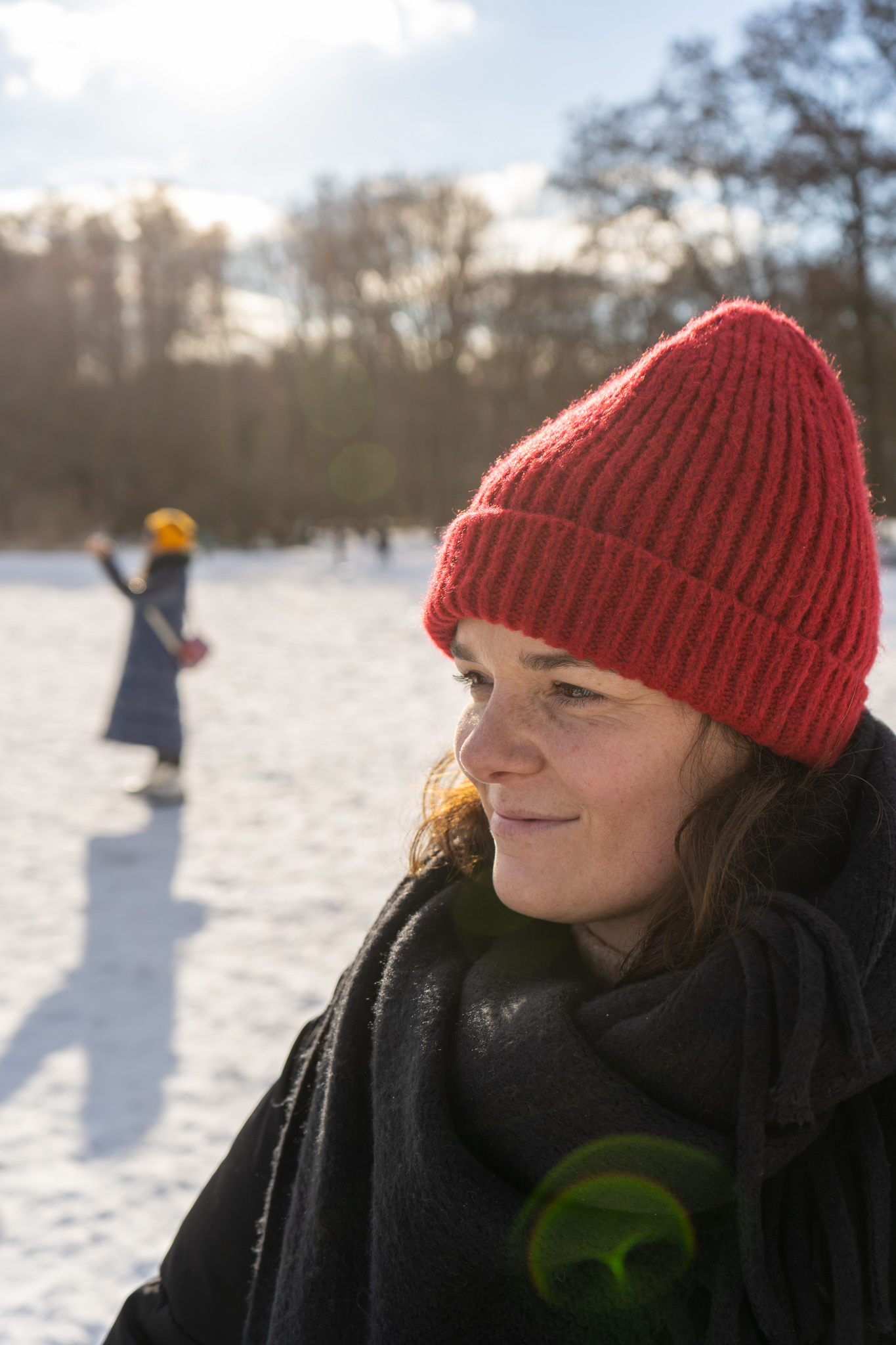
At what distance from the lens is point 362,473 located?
35438mm

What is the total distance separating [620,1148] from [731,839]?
312 mm

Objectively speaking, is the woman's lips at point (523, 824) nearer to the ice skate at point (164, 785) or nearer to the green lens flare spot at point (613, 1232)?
the green lens flare spot at point (613, 1232)

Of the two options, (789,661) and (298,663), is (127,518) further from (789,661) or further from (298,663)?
(789,661)

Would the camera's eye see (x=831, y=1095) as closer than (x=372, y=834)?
Yes

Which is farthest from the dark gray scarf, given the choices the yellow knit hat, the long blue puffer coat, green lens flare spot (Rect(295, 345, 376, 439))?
green lens flare spot (Rect(295, 345, 376, 439))

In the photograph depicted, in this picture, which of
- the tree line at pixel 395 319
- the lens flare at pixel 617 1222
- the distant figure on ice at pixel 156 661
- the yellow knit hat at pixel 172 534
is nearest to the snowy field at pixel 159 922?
the distant figure on ice at pixel 156 661

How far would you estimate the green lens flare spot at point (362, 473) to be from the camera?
34.8 meters

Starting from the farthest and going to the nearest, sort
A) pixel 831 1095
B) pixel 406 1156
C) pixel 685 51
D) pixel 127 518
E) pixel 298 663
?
pixel 127 518, pixel 685 51, pixel 298 663, pixel 406 1156, pixel 831 1095

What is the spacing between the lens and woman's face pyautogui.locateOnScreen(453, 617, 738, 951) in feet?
3.30

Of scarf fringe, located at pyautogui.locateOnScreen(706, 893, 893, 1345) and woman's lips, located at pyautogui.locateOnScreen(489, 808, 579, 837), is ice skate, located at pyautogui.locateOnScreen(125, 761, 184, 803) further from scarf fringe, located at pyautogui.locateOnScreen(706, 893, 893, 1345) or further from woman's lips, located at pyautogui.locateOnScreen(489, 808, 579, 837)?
scarf fringe, located at pyautogui.locateOnScreen(706, 893, 893, 1345)

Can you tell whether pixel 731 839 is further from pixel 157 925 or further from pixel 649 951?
pixel 157 925

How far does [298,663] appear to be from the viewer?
10.1m

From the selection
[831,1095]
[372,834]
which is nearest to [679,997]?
[831,1095]

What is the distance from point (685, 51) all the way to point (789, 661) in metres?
24.0
